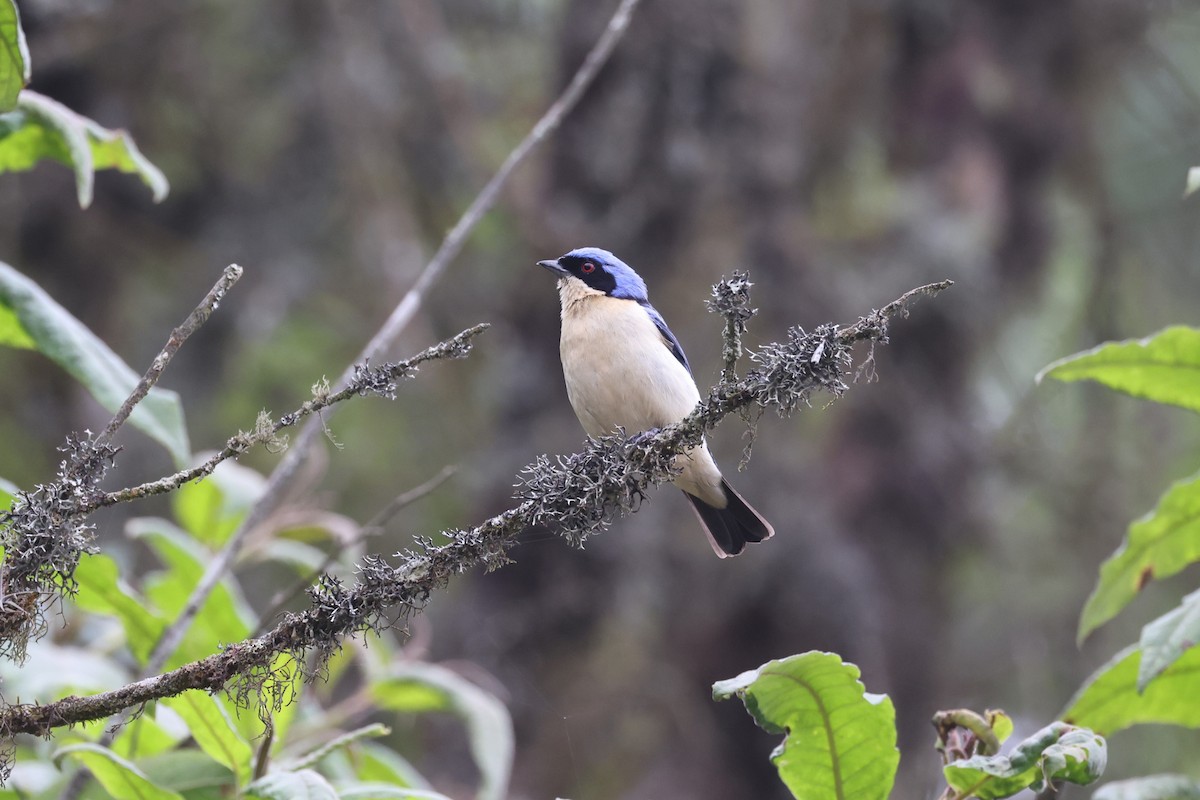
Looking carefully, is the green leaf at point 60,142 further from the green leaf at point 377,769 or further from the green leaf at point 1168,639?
the green leaf at point 1168,639

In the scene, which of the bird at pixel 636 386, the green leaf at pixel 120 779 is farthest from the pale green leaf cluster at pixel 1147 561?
the green leaf at pixel 120 779

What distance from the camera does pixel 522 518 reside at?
212 cm

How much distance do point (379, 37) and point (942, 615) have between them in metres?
5.21

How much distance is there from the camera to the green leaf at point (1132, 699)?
2.66m

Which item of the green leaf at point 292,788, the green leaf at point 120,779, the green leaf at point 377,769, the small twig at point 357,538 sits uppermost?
the small twig at point 357,538

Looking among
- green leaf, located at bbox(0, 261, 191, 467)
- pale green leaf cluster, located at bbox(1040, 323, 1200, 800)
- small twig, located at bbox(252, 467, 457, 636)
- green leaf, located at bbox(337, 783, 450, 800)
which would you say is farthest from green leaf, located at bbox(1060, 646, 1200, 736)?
green leaf, located at bbox(0, 261, 191, 467)

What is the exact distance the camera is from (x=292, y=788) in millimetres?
2172

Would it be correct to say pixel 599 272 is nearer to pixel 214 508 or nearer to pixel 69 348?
pixel 214 508

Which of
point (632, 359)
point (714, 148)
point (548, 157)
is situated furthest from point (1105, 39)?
point (632, 359)

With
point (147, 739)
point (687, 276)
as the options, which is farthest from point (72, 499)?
point (687, 276)

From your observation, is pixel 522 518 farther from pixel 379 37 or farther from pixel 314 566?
pixel 379 37

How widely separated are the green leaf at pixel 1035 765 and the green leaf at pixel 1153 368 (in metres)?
0.85

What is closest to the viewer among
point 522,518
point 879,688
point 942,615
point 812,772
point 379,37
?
point 522,518

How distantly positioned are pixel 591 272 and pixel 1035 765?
2926mm
